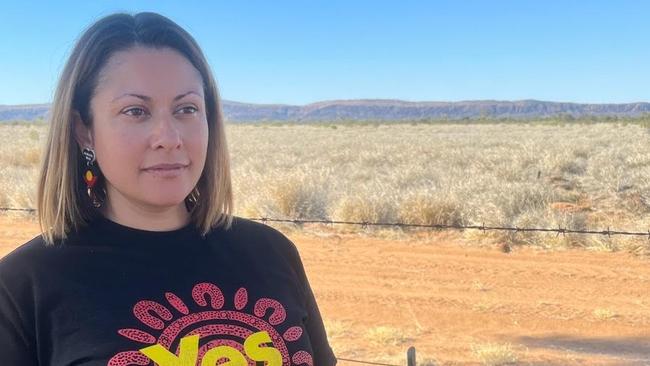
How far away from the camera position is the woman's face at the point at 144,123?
1833 millimetres

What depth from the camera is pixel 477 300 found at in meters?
6.75

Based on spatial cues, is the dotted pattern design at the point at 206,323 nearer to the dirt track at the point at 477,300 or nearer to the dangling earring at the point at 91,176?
the dangling earring at the point at 91,176

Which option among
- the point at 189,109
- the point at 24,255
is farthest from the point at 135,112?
the point at 24,255

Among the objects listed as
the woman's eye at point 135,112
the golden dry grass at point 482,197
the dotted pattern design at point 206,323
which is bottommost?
the golden dry grass at point 482,197

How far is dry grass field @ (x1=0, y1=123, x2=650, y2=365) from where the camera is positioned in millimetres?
5734

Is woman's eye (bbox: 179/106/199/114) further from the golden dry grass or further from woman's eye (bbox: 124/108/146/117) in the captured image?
the golden dry grass

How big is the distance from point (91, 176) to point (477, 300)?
537 centimetres

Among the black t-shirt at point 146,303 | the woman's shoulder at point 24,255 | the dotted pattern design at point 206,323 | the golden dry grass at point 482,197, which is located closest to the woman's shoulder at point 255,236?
the black t-shirt at point 146,303

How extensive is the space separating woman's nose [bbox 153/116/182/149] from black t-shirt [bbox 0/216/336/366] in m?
0.26

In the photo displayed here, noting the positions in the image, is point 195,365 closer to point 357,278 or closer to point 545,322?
point 545,322

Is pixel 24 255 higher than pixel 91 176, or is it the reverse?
pixel 91 176

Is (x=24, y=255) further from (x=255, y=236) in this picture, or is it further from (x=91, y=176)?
(x=255, y=236)

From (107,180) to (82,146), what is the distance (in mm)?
116

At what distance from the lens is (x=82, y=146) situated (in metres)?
1.94
